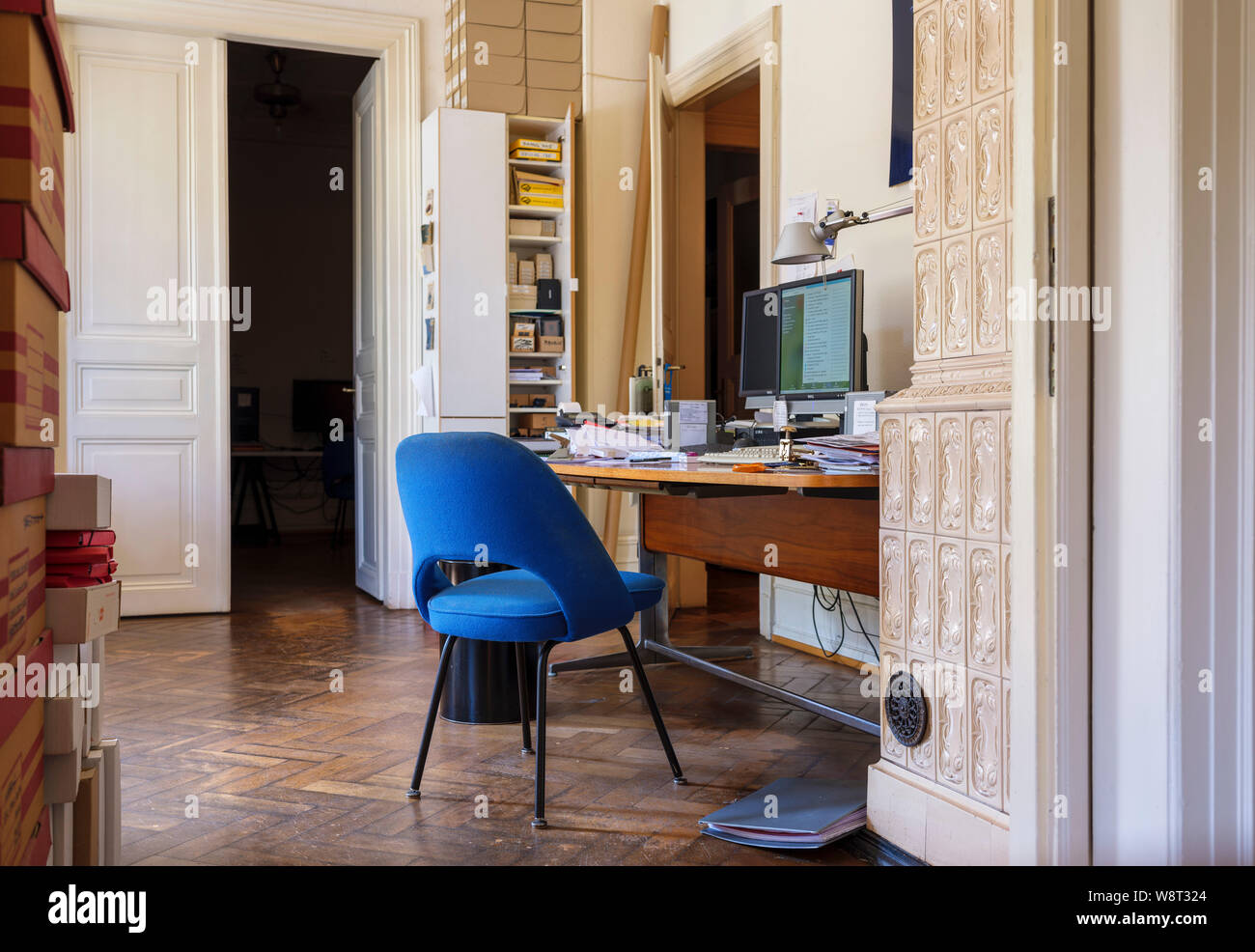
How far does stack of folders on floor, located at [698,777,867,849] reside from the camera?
208 centimetres

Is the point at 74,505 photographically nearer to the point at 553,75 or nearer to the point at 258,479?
the point at 553,75

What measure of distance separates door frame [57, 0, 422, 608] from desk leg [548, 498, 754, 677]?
1.55m

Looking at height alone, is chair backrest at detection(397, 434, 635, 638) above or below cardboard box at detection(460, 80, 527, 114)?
below

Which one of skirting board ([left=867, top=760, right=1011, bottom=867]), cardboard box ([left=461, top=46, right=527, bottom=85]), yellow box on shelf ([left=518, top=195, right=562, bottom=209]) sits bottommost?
skirting board ([left=867, top=760, right=1011, bottom=867])

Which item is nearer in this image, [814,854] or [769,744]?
[814,854]

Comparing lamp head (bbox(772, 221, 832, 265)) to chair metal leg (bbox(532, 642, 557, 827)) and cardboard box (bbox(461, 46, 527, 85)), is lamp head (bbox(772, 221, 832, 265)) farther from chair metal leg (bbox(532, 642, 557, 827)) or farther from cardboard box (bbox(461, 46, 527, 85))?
cardboard box (bbox(461, 46, 527, 85))

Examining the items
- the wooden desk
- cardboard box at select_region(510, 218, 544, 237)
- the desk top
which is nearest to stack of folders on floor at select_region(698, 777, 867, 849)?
the wooden desk

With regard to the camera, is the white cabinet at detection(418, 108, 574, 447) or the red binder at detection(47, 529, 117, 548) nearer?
the red binder at detection(47, 529, 117, 548)

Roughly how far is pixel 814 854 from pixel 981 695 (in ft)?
1.59

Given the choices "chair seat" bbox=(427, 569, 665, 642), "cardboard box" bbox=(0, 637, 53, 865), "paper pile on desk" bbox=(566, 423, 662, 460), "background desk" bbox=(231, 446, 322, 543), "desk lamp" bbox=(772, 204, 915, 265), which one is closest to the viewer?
"cardboard box" bbox=(0, 637, 53, 865)
